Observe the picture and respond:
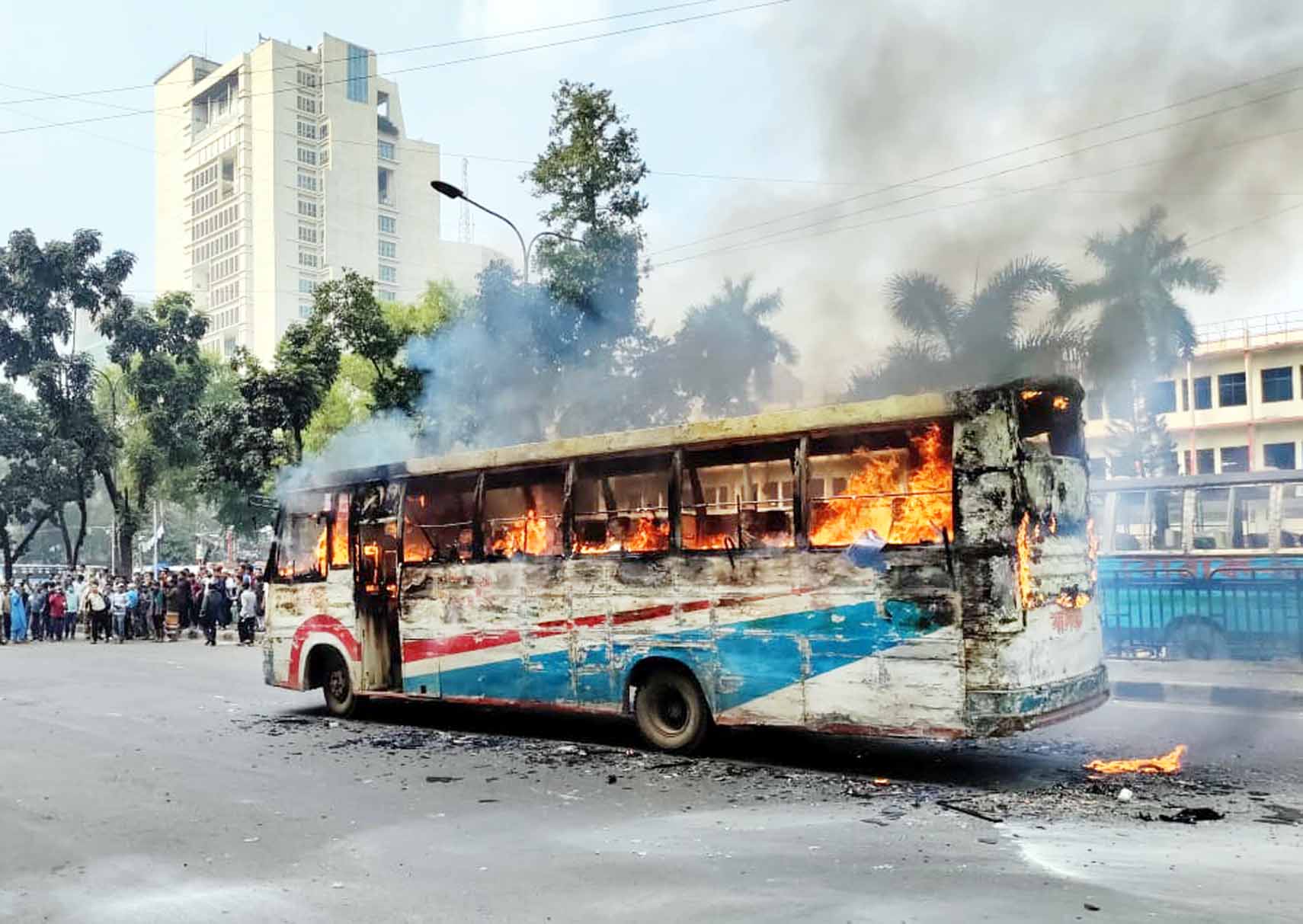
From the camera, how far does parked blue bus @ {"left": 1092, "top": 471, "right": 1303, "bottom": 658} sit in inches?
553

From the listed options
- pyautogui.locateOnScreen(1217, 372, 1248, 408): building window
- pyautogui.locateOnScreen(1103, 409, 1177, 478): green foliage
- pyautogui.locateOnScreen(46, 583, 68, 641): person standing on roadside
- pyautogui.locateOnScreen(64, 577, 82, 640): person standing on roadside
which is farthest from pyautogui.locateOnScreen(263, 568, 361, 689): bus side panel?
pyautogui.locateOnScreen(1217, 372, 1248, 408): building window

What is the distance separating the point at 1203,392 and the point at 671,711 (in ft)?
140

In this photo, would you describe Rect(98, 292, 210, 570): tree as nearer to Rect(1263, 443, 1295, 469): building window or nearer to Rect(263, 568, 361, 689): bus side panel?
Rect(263, 568, 361, 689): bus side panel

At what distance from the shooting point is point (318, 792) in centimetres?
807

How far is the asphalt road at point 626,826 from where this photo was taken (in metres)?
5.30

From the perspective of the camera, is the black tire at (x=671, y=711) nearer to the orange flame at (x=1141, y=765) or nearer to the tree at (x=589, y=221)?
the orange flame at (x=1141, y=765)

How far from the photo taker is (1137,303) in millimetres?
19172

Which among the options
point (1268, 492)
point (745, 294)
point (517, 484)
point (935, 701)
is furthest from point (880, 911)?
point (745, 294)

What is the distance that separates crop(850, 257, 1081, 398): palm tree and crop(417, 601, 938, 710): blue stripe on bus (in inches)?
331

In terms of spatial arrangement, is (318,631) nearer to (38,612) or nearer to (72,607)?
(38,612)

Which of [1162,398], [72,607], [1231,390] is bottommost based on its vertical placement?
[72,607]

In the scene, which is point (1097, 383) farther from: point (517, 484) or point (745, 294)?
point (517, 484)

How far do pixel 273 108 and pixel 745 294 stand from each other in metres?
99.4

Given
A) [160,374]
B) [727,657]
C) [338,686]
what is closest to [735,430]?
[727,657]
